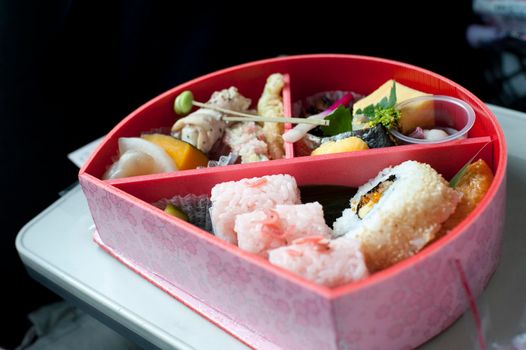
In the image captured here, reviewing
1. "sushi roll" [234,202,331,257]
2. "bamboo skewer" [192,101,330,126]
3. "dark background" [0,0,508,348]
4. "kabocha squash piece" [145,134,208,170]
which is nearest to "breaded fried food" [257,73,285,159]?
"bamboo skewer" [192,101,330,126]

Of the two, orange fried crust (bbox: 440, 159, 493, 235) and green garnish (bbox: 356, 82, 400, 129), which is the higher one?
green garnish (bbox: 356, 82, 400, 129)

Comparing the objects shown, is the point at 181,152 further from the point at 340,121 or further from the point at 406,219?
the point at 406,219

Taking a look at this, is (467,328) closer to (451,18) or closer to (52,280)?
(52,280)

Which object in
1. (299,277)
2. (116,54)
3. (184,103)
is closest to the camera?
(299,277)

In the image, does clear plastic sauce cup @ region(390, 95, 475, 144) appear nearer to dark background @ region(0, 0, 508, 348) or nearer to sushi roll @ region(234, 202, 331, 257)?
sushi roll @ region(234, 202, 331, 257)

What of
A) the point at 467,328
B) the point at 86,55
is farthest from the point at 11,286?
the point at 467,328

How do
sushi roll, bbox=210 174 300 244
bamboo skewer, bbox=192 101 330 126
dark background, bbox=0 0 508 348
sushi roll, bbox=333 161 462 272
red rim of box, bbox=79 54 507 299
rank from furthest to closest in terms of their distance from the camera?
dark background, bbox=0 0 508 348, bamboo skewer, bbox=192 101 330 126, sushi roll, bbox=210 174 300 244, sushi roll, bbox=333 161 462 272, red rim of box, bbox=79 54 507 299

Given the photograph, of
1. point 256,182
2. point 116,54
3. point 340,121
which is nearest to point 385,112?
point 340,121
